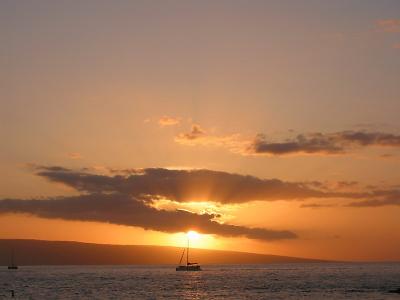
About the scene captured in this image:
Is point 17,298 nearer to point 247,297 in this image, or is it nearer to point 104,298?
point 104,298

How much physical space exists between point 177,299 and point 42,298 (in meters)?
30.0

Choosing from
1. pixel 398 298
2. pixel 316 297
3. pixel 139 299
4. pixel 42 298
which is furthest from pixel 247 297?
pixel 42 298

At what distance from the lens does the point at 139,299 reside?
136500 mm

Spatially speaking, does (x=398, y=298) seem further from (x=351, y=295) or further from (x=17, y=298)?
(x=17, y=298)

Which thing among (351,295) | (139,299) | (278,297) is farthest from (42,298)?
(351,295)

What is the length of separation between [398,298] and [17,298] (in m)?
80.4

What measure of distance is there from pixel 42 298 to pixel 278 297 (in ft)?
171

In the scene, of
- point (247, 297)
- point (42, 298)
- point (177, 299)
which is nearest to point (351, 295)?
point (247, 297)

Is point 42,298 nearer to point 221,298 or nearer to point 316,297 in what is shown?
point 221,298

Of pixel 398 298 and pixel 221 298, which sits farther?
pixel 221 298

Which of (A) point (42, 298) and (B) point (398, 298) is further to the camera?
(A) point (42, 298)

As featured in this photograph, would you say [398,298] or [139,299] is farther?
[139,299]

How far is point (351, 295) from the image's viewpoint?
5541 inches

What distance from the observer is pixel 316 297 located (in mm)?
→ 137500
